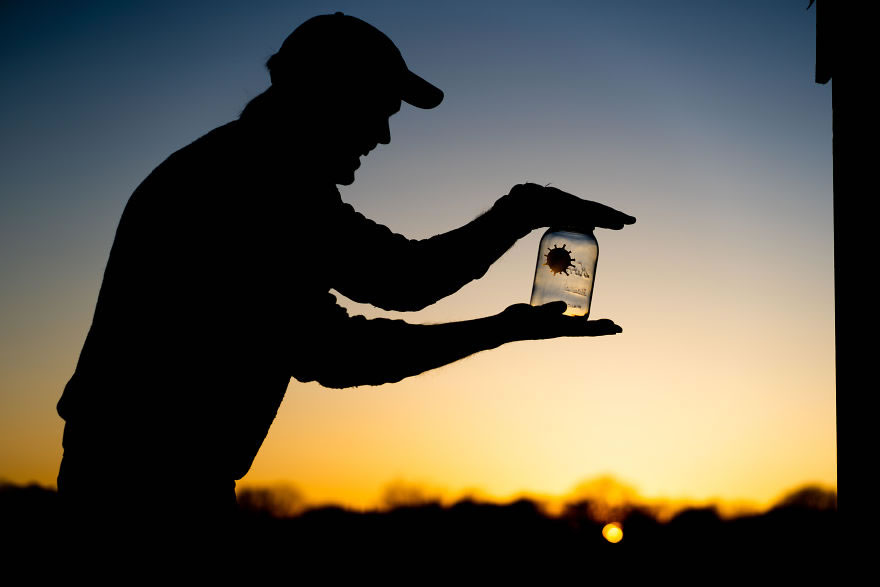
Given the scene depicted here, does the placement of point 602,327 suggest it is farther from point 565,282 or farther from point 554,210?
point 565,282

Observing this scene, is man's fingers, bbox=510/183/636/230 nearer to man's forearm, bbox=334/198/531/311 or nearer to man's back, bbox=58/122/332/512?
man's forearm, bbox=334/198/531/311

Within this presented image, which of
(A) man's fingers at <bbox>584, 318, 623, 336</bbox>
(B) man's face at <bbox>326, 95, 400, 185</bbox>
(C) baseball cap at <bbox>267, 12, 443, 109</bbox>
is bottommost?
(A) man's fingers at <bbox>584, 318, 623, 336</bbox>

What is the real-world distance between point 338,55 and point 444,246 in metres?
0.69

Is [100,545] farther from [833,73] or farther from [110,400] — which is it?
[833,73]

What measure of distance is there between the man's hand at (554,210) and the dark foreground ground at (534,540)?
2293cm

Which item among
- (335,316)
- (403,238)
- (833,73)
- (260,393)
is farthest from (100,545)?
(833,73)

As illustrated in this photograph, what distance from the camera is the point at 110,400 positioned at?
1.89 metres

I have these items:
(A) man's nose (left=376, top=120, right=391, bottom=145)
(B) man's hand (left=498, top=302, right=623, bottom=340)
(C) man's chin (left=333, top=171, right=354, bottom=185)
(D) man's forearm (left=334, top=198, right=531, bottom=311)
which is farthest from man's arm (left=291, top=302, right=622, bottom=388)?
(A) man's nose (left=376, top=120, right=391, bottom=145)

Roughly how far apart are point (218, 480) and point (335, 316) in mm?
573

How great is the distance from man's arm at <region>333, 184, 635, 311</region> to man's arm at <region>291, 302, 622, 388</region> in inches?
7.2

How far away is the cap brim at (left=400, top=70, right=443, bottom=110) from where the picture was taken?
8.16ft

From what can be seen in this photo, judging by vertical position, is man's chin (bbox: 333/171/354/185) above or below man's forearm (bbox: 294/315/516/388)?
above

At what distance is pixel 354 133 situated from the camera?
230cm

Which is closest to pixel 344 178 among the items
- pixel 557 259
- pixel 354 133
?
pixel 354 133
